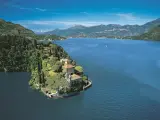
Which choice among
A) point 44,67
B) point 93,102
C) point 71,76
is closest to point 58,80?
point 71,76

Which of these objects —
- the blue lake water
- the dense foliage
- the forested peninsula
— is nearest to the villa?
the forested peninsula

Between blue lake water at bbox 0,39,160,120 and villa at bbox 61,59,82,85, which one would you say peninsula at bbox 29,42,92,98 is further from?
blue lake water at bbox 0,39,160,120

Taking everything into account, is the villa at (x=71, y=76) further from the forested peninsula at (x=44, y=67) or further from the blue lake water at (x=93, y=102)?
the blue lake water at (x=93, y=102)

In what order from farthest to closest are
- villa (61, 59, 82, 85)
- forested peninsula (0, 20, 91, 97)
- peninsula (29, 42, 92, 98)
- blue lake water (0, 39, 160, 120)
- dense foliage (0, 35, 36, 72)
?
dense foliage (0, 35, 36, 72) < villa (61, 59, 82, 85) < forested peninsula (0, 20, 91, 97) < peninsula (29, 42, 92, 98) < blue lake water (0, 39, 160, 120)

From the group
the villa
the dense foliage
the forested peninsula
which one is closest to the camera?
the forested peninsula

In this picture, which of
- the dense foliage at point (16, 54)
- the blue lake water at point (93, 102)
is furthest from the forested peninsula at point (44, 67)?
the blue lake water at point (93, 102)

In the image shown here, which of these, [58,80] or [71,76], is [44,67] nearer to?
[58,80]

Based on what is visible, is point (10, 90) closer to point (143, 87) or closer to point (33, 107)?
point (33, 107)

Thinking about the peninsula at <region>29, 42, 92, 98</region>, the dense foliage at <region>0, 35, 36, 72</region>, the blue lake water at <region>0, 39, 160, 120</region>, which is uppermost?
the dense foliage at <region>0, 35, 36, 72</region>

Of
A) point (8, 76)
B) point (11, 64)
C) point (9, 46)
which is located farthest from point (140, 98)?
point (9, 46)
